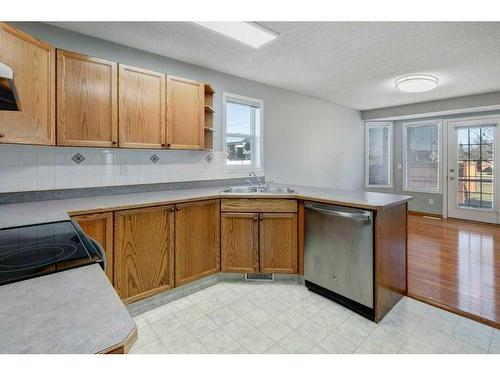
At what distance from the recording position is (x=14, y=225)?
4.69 ft

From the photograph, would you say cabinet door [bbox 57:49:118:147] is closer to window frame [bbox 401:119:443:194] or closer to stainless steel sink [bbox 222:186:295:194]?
stainless steel sink [bbox 222:186:295:194]

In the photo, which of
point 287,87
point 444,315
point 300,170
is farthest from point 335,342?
point 287,87

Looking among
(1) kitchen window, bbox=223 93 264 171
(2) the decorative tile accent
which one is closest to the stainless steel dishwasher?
(1) kitchen window, bbox=223 93 264 171

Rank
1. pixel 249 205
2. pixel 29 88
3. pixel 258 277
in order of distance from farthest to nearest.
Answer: pixel 258 277
pixel 249 205
pixel 29 88

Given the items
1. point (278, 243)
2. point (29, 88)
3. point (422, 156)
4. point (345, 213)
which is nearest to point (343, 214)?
point (345, 213)

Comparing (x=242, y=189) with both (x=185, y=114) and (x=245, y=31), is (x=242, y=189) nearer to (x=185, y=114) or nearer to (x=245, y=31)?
(x=185, y=114)

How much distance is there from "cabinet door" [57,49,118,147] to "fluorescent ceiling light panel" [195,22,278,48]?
93cm

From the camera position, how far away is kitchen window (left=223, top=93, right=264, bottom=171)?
3.50m

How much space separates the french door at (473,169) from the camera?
491 centimetres

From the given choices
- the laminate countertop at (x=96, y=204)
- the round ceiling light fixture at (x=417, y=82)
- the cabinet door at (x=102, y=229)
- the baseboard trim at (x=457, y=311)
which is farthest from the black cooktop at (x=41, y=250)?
the round ceiling light fixture at (x=417, y=82)

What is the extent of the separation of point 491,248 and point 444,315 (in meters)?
2.29

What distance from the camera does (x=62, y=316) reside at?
1.98 ft

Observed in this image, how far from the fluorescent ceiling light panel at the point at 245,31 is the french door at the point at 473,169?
4.77 m

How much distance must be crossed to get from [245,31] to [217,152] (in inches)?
56.9
